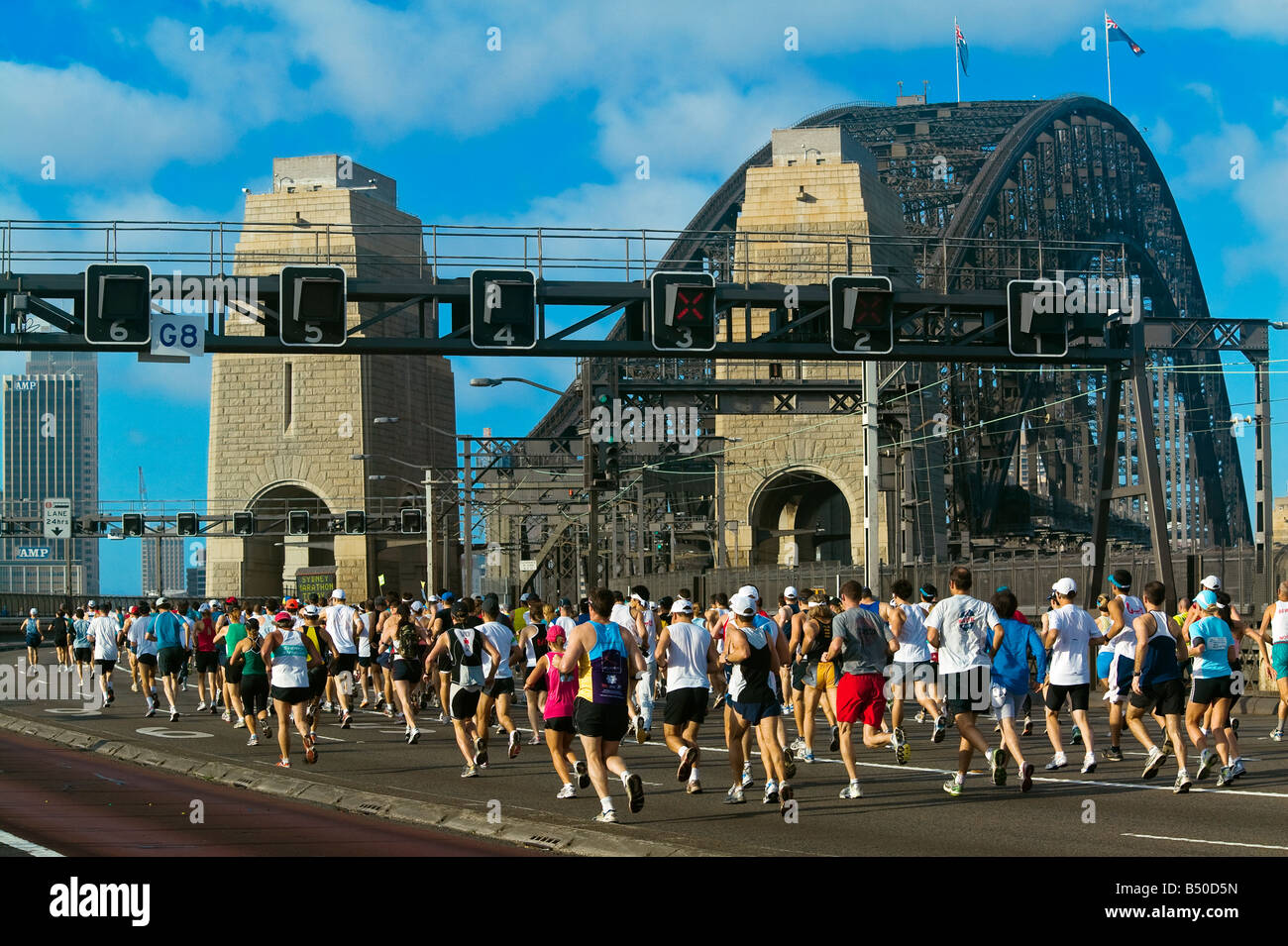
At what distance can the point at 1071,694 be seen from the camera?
1684cm

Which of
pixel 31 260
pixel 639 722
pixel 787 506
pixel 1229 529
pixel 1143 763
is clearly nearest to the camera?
pixel 1143 763

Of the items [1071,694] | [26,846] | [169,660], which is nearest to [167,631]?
[169,660]

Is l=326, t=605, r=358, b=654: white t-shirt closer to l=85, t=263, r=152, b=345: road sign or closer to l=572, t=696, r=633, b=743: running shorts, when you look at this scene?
l=85, t=263, r=152, b=345: road sign

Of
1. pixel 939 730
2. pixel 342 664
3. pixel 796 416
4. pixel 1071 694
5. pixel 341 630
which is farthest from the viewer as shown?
pixel 796 416

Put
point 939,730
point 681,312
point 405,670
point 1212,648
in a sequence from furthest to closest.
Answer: point 681,312, point 405,670, point 939,730, point 1212,648

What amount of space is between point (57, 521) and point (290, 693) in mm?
58256

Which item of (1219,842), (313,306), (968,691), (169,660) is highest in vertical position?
(313,306)

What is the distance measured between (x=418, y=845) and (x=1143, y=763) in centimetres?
900

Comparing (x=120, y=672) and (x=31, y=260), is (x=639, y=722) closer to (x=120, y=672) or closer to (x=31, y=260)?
(x=31, y=260)

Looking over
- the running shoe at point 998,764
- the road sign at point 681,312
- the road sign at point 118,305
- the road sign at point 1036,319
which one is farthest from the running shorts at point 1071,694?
the road sign at point 118,305

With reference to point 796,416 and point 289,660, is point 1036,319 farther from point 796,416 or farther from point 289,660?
point 796,416

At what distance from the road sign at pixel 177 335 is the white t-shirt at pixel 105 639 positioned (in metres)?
5.03
